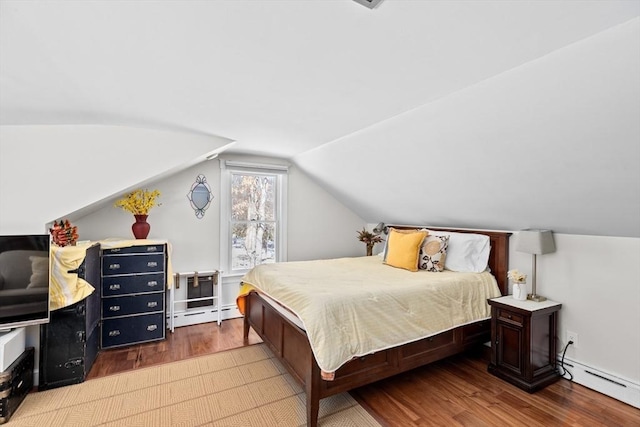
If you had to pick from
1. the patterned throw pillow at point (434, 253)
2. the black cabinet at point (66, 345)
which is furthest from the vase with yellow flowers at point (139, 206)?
the patterned throw pillow at point (434, 253)

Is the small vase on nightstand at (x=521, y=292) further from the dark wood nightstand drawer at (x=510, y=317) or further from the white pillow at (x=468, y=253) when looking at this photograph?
the white pillow at (x=468, y=253)

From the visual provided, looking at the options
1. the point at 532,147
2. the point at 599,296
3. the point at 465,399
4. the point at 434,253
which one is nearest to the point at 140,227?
the point at 434,253

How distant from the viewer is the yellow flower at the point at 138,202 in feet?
11.0

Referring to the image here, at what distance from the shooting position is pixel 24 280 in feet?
7.32

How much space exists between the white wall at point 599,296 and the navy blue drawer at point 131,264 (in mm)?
3794

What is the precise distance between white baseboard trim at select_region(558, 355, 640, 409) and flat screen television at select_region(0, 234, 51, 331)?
4196 millimetres

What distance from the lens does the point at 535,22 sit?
1.35 metres

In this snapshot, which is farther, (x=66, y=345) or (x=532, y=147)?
(x=66, y=345)

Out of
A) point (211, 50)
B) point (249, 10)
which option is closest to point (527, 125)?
point (249, 10)

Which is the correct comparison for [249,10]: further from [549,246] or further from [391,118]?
[549,246]

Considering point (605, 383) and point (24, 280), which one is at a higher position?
point (24, 280)

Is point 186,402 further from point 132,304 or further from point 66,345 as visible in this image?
point 132,304

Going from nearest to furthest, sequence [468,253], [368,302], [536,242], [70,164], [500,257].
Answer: [368,302] < [70,164] < [536,242] < [500,257] < [468,253]

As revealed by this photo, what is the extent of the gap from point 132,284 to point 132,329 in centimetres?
46
